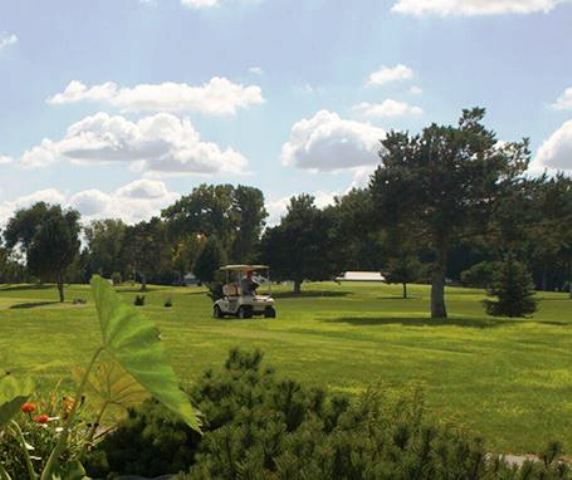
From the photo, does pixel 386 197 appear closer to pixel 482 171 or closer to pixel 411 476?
pixel 482 171

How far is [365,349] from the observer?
69.6 ft

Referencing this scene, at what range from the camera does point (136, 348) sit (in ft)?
6.89

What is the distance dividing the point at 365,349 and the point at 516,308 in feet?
91.0

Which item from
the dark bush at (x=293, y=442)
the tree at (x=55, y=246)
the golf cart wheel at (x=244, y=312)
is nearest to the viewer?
the dark bush at (x=293, y=442)

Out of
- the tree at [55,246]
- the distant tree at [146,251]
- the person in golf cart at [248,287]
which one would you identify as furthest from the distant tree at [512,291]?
the distant tree at [146,251]

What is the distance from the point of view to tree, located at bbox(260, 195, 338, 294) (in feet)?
305

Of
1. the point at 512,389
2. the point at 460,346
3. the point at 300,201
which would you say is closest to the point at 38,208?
the point at 300,201

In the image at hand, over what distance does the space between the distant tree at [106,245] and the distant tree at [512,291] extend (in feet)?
280

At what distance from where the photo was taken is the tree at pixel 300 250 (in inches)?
3664

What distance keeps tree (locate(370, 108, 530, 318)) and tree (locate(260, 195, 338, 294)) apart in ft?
160

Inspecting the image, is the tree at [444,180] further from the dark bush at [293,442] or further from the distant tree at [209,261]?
the distant tree at [209,261]

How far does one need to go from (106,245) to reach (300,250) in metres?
54.1

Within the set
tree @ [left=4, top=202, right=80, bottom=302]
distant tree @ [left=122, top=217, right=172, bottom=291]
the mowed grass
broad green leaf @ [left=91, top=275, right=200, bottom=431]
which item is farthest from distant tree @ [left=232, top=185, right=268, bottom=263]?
broad green leaf @ [left=91, top=275, right=200, bottom=431]

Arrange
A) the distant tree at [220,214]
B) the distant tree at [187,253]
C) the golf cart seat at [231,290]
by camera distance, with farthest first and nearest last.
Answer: the distant tree at [220,214] → the distant tree at [187,253] → the golf cart seat at [231,290]
